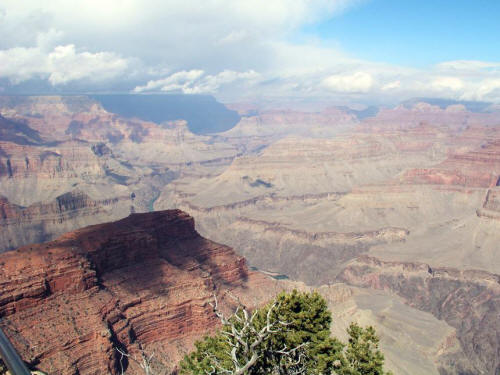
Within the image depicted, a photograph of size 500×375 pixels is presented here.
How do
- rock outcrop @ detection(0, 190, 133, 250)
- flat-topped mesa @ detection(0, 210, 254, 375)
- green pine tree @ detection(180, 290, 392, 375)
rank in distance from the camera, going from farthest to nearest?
rock outcrop @ detection(0, 190, 133, 250) → flat-topped mesa @ detection(0, 210, 254, 375) → green pine tree @ detection(180, 290, 392, 375)

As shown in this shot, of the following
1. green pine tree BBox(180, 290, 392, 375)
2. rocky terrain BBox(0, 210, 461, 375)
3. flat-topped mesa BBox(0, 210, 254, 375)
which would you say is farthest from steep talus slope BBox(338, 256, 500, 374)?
green pine tree BBox(180, 290, 392, 375)

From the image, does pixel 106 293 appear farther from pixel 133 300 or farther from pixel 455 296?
pixel 455 296

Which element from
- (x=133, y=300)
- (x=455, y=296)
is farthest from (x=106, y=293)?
(x=455, y=296)

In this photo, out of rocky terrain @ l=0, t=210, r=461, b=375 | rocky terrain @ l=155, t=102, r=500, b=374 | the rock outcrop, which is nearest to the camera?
rocky terrain @ l=0, t=210, r=461, b=375

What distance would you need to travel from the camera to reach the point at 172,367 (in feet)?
168

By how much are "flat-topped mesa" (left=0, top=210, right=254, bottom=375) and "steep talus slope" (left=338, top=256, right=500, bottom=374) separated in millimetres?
43228

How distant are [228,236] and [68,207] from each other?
58.5 m

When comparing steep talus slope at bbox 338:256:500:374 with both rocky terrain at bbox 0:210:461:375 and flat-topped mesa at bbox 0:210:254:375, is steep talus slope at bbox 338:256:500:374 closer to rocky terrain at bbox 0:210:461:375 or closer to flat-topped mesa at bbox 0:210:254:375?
rocky terrain at bbox 0:210:461:375

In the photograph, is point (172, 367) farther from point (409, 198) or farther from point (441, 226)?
point (409, 198)

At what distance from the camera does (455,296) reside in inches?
4178

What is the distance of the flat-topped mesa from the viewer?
45781 millimetres

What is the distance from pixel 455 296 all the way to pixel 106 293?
85749 millimetres

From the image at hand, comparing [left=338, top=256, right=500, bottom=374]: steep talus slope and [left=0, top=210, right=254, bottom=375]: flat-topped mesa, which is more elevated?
[left=0, top=210, right=254, bottom=375]: flat-topped mesa

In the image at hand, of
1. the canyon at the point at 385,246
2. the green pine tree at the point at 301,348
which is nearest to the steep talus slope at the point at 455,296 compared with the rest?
the canyon at the point at 385,246
